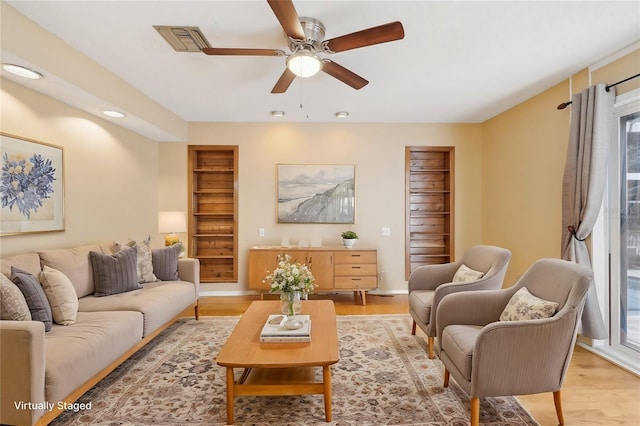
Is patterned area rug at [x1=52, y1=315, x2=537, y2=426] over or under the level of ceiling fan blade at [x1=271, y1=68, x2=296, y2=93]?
under

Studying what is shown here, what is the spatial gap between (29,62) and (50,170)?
3.50 ft

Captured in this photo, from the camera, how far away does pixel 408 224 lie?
4.76 metres

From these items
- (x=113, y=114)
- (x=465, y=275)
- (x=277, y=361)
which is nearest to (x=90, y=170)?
(x=113, y=114)

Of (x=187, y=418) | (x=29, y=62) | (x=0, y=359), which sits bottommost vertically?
(x=187, y=418)

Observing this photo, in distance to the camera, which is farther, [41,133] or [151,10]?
[41,133]

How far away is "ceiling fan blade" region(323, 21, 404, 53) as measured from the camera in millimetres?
1791

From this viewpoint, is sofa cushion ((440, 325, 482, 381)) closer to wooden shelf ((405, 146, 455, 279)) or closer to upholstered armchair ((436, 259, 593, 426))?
upholstered armchair ((436, 259, 593, 426))

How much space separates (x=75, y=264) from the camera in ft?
8.92

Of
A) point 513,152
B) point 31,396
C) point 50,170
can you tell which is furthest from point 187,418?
point 513,152

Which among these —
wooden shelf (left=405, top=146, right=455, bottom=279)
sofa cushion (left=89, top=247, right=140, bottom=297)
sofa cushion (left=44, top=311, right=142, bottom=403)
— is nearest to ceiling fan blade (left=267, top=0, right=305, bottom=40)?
sofa cushion (left=44, top=311, right=142, bottom=403)

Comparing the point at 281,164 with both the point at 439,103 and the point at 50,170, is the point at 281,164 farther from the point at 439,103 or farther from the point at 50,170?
the point at 50,170

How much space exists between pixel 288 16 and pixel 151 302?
2.52 m

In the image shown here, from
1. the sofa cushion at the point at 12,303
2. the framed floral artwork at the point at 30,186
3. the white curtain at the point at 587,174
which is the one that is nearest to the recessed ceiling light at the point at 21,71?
the framed floral artwork at the point at 30,186

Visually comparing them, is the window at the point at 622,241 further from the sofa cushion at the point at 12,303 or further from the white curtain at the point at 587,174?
the sofa cushion at the point at 12,303
